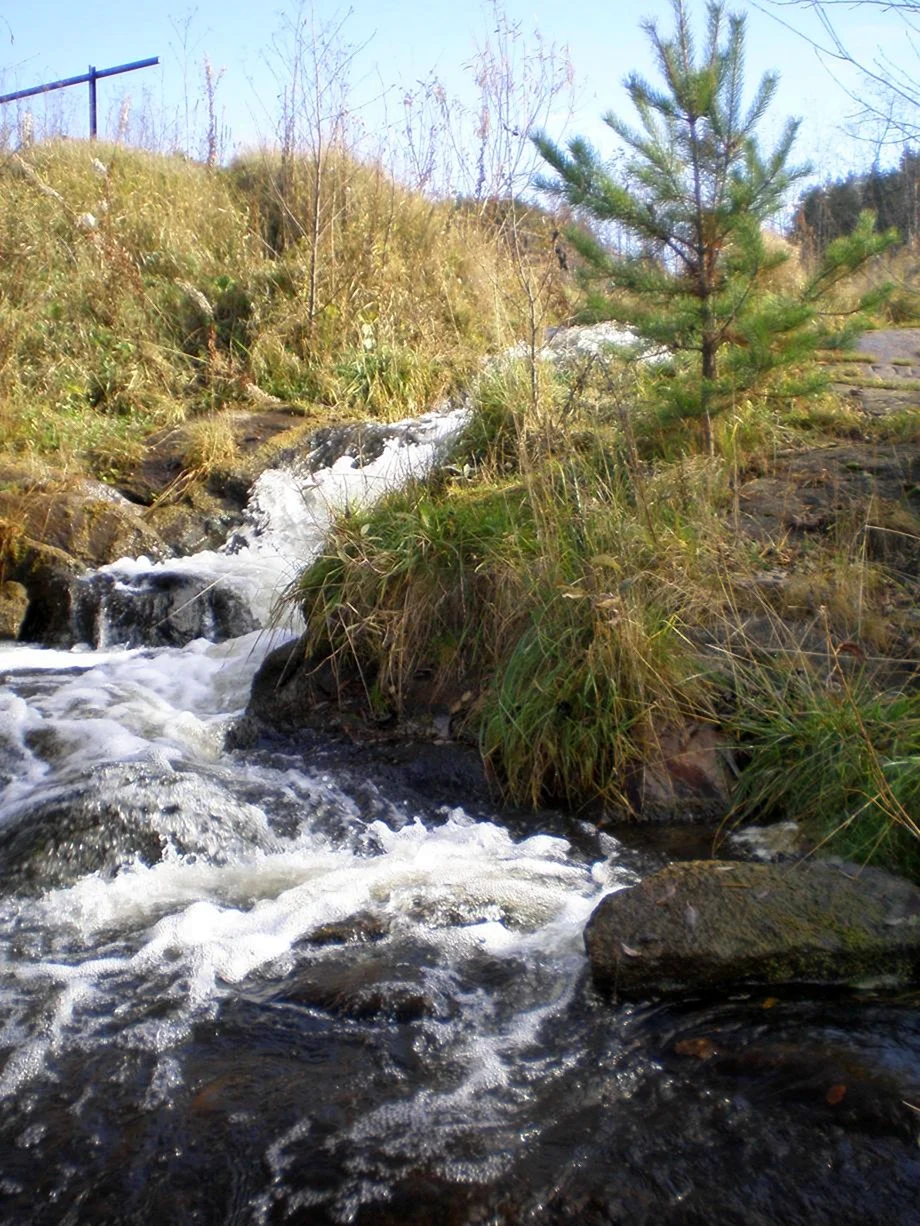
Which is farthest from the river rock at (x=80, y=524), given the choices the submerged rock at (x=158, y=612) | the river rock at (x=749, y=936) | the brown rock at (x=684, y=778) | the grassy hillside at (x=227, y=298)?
the river rock at (x=749, y=936)

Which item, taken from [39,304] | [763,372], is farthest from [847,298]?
[39,304]

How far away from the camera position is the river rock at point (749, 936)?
2994mm

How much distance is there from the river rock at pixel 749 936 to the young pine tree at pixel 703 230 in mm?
3181

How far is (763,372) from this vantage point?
5.71 meters

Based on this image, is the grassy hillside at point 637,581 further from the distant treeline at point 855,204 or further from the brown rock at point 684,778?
the distant treeline at point 855,204

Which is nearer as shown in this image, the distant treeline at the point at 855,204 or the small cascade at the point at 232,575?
the small cascade at the point at 232,575

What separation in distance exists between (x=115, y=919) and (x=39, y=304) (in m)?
7.75

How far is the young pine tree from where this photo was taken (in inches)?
220

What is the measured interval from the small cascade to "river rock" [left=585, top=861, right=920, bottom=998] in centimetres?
301

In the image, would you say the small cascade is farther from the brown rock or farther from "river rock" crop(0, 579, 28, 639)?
the brown rock

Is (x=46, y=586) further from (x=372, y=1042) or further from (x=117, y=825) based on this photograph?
(x=372, y=1042)

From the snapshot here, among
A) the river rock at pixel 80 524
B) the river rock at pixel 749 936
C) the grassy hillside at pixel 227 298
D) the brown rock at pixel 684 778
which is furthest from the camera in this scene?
the grassy hillside at pixel 227 298

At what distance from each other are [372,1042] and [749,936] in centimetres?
99

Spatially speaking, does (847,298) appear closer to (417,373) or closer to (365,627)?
(365,627)
